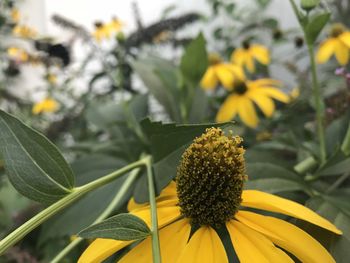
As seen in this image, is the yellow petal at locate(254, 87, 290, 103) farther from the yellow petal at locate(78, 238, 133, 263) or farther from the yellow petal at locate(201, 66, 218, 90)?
the yellow petal at locate(78, 238, 133, 263)

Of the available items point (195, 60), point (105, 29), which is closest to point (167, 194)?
point (195, 60)

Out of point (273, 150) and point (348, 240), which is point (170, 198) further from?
point (273, 150)

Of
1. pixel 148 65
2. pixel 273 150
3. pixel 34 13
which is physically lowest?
pixel 273 150

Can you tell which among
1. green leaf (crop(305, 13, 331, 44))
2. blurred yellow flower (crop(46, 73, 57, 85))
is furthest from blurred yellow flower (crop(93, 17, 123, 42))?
green leaf (crop(305, 13, 331, 44))

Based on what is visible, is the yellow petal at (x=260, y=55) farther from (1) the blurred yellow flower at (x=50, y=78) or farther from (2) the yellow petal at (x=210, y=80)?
(1) the blurred yellow flower at (x=50, y=78)

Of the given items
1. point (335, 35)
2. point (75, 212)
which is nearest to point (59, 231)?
point (75, 212)
